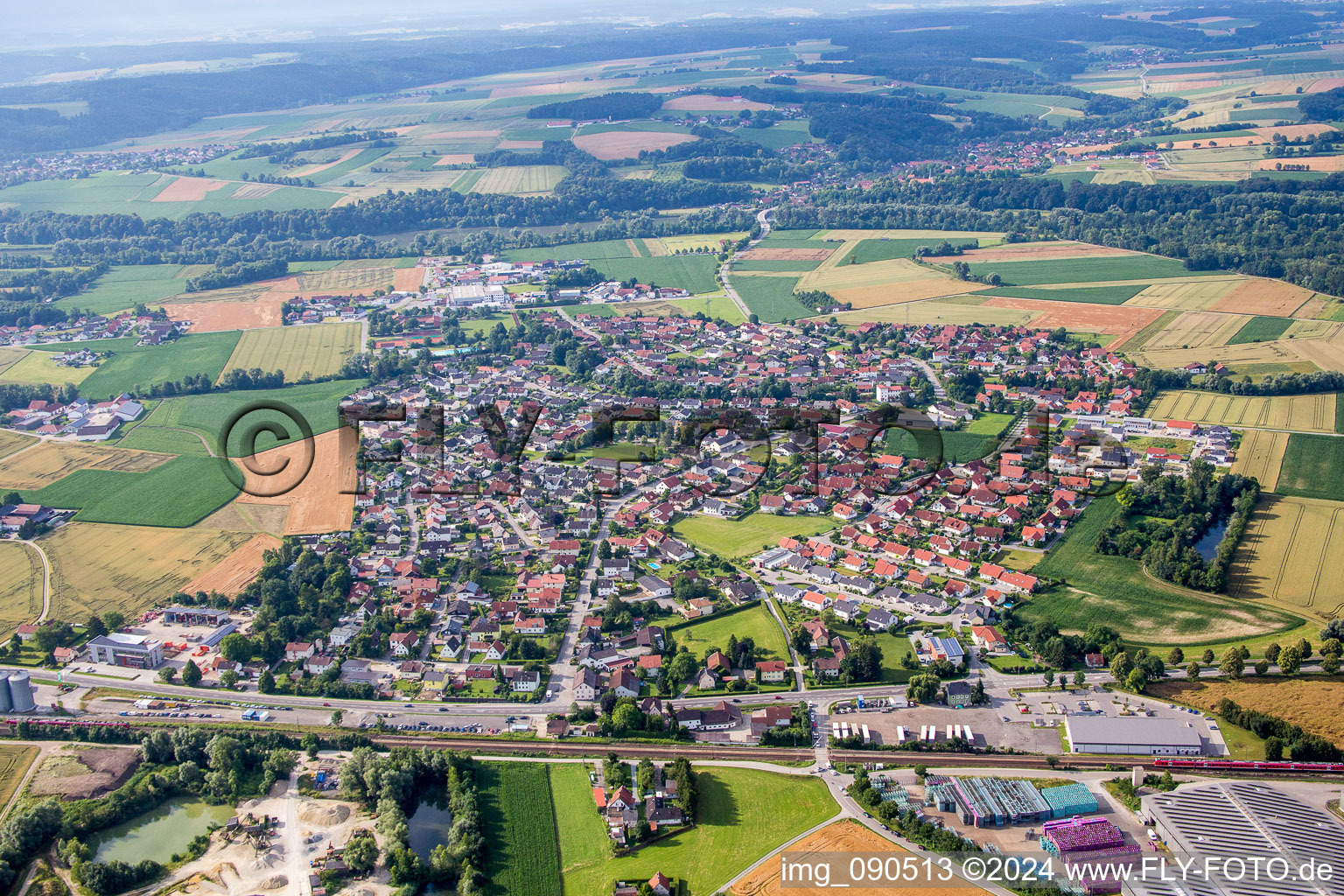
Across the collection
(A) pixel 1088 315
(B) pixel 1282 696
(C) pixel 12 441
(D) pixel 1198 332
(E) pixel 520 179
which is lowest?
(B) pixel 1282 696

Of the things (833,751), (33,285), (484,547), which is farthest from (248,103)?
(833,751)

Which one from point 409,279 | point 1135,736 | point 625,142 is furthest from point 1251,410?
point 625,142

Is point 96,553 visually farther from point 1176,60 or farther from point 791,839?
point 1176,60

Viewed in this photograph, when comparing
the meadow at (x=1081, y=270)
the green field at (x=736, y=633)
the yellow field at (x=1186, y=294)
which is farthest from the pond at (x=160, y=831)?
the meadow at (x=1081, y=270)

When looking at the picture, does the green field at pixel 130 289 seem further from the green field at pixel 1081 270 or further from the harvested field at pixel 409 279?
the green field at pixel 1081 270

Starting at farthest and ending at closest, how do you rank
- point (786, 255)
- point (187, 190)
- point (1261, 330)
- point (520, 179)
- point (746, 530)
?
point (520, 179) < point (187, 190) < point (786, 255) < point (1261, 330) < point (746, 530)

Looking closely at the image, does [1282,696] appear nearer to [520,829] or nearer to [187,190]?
[520,829]

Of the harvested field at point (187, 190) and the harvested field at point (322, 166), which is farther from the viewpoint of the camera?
the harvested field at point (322, 166)
